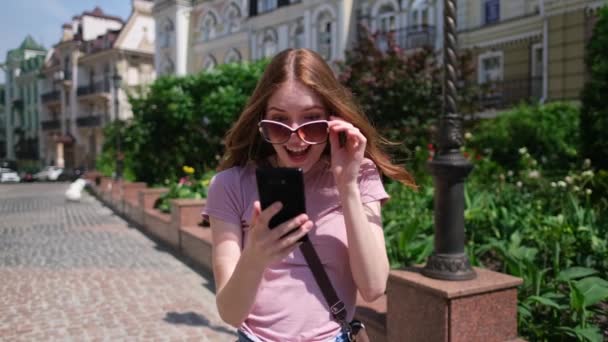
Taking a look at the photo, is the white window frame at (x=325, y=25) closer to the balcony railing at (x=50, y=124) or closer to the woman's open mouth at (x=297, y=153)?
the woman's open mouth at (x=297, y=153)

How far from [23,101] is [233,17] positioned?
4725 centimetres

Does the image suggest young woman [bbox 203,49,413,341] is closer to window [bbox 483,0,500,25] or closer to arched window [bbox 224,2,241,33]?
window [bbox 483,0,500,25]

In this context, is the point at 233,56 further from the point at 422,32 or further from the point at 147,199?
the point at 147,199

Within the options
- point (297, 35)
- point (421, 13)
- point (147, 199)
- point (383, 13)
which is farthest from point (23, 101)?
point (147, 199)

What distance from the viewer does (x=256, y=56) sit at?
28.7 metres

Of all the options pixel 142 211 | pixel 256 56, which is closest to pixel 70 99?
pixel 256 56

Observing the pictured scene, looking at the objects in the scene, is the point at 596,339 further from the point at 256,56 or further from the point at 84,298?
the point at 256,56

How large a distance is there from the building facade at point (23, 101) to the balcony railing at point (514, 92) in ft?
189

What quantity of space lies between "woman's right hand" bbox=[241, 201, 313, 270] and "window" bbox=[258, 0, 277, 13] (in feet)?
91.9

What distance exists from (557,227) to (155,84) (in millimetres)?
13590

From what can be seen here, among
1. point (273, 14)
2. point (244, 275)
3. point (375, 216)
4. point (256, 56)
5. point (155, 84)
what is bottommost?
point (244, 275)

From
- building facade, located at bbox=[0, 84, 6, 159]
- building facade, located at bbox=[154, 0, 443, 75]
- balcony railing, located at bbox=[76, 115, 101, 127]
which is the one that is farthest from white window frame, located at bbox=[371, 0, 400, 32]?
building facade, located at bbox=[0, 84, 6, 159]

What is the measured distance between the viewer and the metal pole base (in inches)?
128

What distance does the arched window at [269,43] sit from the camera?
2772 centimetres
